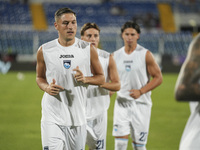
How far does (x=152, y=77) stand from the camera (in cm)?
555

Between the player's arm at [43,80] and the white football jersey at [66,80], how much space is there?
6 cm

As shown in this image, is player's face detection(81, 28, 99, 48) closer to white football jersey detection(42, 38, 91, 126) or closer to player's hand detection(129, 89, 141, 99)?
player's hand detection(129, 89, 141, 99)

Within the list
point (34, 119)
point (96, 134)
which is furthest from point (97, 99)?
point (34, 119)

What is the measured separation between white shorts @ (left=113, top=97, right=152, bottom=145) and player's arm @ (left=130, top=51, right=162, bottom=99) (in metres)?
0.25

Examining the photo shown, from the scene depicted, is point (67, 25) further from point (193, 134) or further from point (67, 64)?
point (193, 134)

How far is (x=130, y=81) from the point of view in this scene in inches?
225

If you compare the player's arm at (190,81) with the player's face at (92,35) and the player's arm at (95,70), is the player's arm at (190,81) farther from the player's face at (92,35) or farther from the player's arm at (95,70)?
the player's face at (92,35)

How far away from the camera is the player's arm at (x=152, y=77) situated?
18.1ft

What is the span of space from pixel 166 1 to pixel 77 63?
35670 millimetres

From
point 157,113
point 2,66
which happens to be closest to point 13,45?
point 2,66

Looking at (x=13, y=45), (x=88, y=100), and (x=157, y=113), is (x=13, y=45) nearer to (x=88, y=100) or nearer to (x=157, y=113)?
(x=157, y=113)

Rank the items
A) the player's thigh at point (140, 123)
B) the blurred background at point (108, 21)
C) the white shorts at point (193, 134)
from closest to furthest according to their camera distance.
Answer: the white shorts at point (193, 134)
the player's thigh at point (140, 123)
the blurred background at point (108, 21)

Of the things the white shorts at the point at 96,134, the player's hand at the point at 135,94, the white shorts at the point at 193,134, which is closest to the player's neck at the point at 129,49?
the player's hand at the point at 135,94

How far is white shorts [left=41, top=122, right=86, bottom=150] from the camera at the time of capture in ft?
12.8
